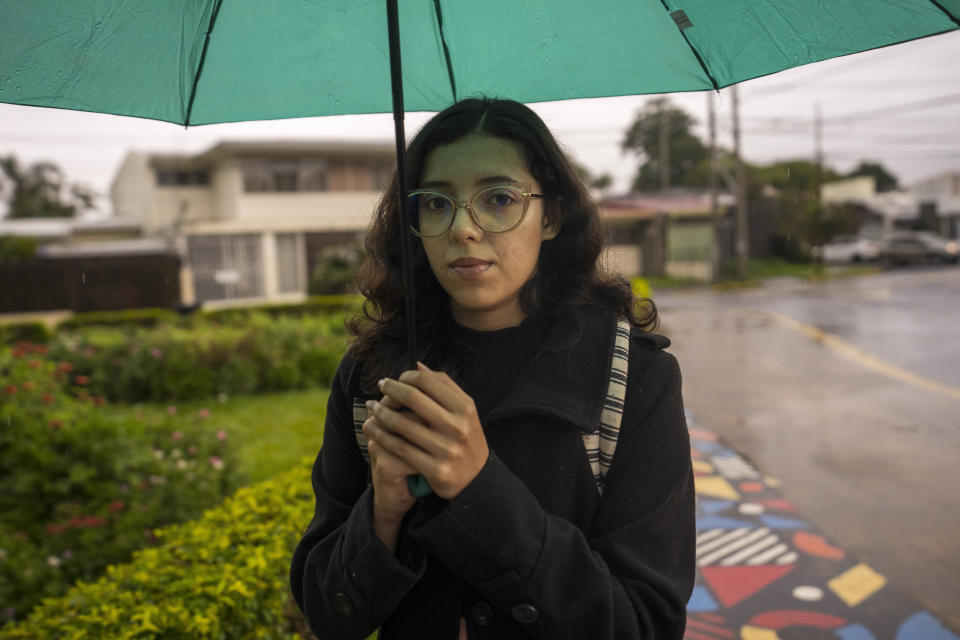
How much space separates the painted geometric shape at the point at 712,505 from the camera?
4845 millimetres

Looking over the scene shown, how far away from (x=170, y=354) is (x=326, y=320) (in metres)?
2.84

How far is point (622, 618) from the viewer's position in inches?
48.1

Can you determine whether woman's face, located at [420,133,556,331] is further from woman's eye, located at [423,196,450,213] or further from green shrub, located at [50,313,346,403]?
green shrub, located at [50,313,346,403]

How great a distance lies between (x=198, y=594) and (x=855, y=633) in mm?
2815

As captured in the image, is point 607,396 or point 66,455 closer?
point 607,396

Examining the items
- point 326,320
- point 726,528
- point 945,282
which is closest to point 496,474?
point 726,528

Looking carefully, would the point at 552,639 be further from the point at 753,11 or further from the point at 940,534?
the point at 940,534

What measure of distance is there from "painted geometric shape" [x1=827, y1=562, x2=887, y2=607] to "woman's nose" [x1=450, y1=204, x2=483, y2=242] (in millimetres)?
3255

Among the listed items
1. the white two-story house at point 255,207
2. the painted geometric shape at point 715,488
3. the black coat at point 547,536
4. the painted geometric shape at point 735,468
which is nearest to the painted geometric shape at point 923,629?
the painted geometric shape at point 715,488

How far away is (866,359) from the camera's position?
1056 cm

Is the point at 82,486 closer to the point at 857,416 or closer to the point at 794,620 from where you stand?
the point at 794,620

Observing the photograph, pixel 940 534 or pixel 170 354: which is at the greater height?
pixel 170 354

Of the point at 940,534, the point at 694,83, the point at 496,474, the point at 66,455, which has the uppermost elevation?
the point at 694,83

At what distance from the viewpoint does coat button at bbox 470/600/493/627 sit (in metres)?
1.30
